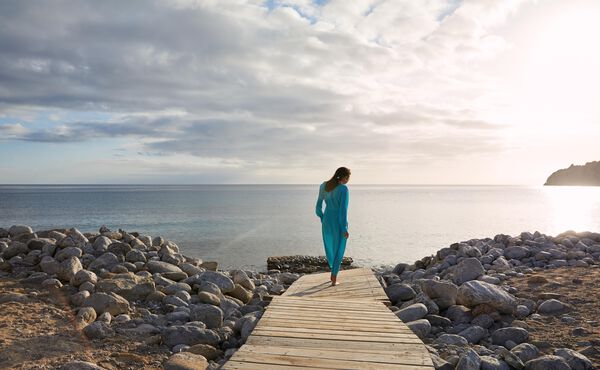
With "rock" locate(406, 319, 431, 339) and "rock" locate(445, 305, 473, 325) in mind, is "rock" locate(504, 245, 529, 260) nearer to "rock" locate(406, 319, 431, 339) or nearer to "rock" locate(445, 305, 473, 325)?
"rock" locate(445, 305, 473, 325)

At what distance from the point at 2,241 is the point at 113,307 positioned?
21.7ft

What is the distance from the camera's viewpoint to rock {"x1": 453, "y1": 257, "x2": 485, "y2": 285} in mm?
11689

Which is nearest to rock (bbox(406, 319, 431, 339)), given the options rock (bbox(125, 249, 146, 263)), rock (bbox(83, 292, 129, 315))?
rock (bbox(83, 292, 129, 315))

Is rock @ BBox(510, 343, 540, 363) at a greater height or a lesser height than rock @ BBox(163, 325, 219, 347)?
greater

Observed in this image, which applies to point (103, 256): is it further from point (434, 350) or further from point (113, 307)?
point (434, 350)

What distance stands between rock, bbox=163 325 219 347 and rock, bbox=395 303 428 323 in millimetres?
3448

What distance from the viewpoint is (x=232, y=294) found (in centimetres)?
1130

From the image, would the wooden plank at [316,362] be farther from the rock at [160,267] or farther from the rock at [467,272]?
the rock at [160,267]

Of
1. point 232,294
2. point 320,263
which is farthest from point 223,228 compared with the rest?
point 232,294

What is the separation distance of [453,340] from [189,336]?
4.39 m

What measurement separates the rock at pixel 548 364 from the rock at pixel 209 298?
632 cm

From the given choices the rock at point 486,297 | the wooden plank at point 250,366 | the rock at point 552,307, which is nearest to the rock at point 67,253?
the wooden plank at point 250,366

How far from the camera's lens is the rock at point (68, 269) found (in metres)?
10.6

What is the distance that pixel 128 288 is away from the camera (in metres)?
10.2
